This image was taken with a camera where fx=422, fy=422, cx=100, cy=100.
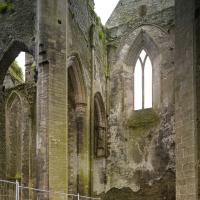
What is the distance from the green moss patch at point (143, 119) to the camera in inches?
650

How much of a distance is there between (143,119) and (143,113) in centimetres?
33

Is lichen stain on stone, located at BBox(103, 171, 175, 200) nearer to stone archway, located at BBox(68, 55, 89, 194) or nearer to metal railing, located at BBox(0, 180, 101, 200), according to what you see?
stone archway, located at BBox(68, 55, 89, 194)

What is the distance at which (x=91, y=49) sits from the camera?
1584cm

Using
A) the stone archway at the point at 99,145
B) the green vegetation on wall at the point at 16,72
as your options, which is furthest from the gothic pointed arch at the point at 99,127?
the green vegetation on wall at the point at 16,72

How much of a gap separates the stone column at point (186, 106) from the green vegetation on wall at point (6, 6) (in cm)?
586

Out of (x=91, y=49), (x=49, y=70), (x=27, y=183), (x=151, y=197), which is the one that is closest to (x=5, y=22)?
(x=49, y=70)

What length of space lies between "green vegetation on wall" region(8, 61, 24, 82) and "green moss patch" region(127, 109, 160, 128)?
226 inches

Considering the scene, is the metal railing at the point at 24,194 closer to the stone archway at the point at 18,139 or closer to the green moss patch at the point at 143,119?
the stone archway at the point at 18,139

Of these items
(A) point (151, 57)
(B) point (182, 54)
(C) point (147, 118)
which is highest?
(A) point (151, 57)

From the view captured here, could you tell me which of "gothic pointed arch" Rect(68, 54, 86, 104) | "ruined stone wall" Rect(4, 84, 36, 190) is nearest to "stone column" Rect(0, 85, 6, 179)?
"ruined stone wall" Rect(4, 84, 36, 190)

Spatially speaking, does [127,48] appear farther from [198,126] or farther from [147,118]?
[198,126]

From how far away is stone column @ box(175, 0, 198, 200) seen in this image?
8008 mm

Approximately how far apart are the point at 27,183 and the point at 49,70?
6176 millimetres

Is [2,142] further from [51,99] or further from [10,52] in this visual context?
[51,99]
